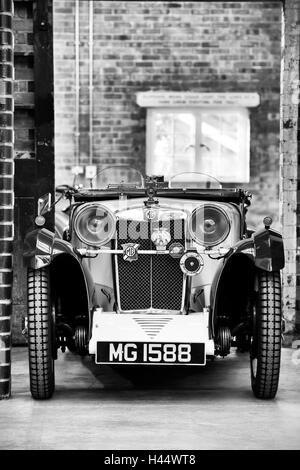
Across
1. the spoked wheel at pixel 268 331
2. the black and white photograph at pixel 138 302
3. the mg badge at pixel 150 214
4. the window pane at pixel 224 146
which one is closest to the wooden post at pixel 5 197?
the black and white photograph at pixel 138 302

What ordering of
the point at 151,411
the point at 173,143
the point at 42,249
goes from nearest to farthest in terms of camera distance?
1. the point at 151,411
2. the point at 42,249
3. the point at 173,143

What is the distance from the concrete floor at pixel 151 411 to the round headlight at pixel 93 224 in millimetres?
865

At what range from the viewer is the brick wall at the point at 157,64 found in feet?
41.9

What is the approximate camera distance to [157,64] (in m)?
12.8

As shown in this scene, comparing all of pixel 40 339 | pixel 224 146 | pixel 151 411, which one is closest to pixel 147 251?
pixel 40 339

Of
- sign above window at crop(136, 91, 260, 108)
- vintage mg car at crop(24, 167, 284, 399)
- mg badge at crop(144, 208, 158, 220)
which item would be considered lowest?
vintage mg car at crop(24, 167, 284, 399)

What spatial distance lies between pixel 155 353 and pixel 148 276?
0.50 metres

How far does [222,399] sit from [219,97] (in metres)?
7.90

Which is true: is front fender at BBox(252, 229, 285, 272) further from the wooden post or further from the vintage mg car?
the wooden post

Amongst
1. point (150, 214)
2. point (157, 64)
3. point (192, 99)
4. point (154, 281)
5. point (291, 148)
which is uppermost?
point (157, 64)

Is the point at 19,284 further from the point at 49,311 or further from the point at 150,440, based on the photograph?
the point at 150,440

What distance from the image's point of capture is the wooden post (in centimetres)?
534

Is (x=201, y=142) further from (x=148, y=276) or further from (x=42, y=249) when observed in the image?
(x=42, y=249)

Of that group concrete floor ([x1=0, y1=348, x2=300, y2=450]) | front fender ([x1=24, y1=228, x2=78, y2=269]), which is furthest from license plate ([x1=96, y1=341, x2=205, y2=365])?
front fender ([x1=24, y1=228, x2=78, y2=269])
